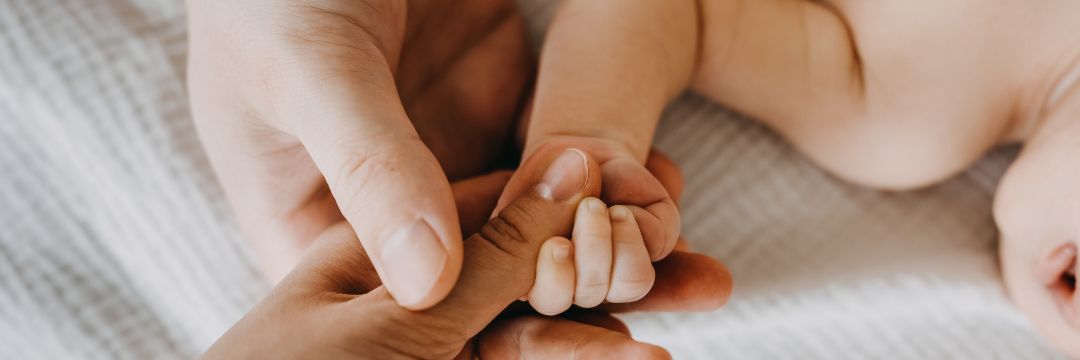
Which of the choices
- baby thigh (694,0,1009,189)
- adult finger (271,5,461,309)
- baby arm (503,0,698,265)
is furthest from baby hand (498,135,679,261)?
baby thigh (694,0,1009,189)

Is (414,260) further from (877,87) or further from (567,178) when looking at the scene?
(877,87)

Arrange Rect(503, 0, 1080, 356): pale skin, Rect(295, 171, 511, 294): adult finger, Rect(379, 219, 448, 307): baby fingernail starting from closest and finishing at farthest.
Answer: Rect(379, 219, 448, 307): baby fingernail, Rect(295, 171, 511, 294): adult finger, Rect(503, 0, 1080, 356): pale skin

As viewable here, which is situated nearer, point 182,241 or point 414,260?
point 414,260

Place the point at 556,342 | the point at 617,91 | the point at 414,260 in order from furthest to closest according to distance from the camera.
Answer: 1. the point at 617,91
2. the point at 556,342
3. the point at 414,260

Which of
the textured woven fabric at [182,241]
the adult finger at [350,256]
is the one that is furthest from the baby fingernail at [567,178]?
the textured woven fabric at [182,241]

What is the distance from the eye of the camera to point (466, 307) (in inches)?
19.4

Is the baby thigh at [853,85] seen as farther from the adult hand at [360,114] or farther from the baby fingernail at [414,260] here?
the baby fingernail at [414,260]

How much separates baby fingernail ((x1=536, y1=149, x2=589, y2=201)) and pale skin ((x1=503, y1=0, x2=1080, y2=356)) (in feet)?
0.32

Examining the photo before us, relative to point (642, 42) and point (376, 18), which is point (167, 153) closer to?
point (376, 18)

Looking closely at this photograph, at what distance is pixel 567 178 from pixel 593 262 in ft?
0.21

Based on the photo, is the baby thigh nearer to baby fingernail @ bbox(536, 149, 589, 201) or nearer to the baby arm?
the baby arm

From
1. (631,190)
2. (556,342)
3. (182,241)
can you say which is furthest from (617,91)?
(182,241)

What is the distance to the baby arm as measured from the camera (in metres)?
0.58

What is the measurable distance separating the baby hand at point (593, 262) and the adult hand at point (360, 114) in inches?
3.1
